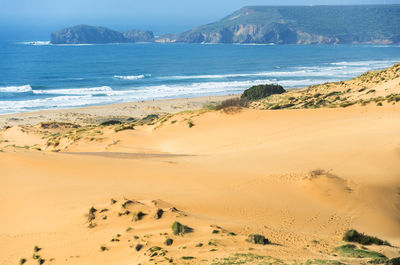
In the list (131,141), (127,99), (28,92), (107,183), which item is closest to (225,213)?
(107,183)

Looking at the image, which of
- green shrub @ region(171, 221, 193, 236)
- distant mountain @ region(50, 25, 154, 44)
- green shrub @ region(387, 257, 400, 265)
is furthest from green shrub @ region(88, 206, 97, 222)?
distant mountain @ region(50, 25, 154, 44)

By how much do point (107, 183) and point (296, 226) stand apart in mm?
5630

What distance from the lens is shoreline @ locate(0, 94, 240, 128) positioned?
4378 centimetres

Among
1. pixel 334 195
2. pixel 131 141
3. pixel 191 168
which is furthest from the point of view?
pixel 131 141

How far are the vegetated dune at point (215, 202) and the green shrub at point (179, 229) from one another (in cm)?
13

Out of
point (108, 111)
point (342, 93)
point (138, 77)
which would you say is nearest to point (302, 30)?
point (138, 77)

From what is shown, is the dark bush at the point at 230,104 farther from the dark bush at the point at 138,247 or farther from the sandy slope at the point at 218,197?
the dark bush at the point at 138,247

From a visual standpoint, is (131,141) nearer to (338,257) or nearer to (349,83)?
(338,257)

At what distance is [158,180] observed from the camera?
14.8 m

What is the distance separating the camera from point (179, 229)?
10539 millimetres

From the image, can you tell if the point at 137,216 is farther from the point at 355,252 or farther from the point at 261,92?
the point at 261,92

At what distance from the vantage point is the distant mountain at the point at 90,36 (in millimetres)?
163875

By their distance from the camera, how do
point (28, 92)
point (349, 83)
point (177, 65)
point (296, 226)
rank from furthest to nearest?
1. point (177, 65)
2. point (28, 92)
3. point (349, 83)
4. point (296, 226)

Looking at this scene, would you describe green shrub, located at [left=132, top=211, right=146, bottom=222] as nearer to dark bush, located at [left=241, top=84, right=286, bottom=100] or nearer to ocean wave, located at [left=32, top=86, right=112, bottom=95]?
dark bush, located at [left=241, top=84, right=286, bottom=100]
